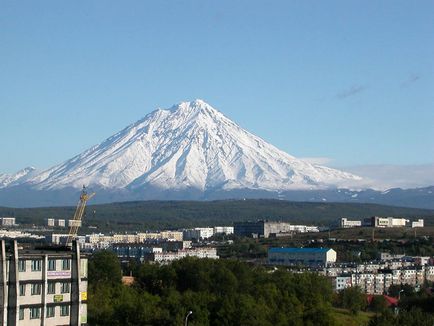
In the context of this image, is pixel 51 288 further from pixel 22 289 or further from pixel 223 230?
pixel 223 230

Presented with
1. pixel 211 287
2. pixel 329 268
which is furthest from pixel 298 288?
pixel 329 268

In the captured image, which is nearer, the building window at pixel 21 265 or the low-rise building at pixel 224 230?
the building window at pixel 21 265

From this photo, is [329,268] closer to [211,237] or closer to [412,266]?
[412,266]

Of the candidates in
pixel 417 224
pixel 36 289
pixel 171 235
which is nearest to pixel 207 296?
pixel 36 289

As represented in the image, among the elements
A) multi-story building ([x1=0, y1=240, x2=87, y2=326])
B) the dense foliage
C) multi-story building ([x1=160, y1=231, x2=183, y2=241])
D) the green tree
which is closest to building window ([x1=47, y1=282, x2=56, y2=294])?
multi-story building ([x1=0, y1=240, x2=87, y2=326])

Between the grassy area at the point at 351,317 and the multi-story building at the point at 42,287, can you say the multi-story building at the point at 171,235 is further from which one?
the multi-story building at the point at 42,287

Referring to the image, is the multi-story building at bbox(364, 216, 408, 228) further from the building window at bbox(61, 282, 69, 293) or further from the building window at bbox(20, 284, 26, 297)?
the building window at bbox(20, 284, 26, 297)

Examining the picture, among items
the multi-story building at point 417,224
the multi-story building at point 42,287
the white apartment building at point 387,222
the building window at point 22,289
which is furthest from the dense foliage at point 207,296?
the multi-story building at point 417,224
